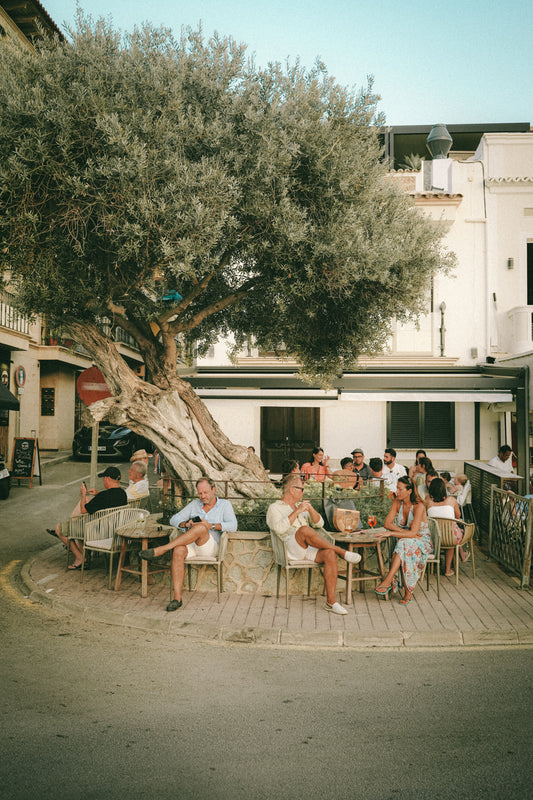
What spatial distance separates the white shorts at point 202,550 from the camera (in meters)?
7.03

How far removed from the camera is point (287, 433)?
17.0m

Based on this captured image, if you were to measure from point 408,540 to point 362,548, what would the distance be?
0.66 m

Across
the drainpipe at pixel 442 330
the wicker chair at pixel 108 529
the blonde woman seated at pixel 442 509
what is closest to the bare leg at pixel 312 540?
the blonde woman seated at pixel 442 509

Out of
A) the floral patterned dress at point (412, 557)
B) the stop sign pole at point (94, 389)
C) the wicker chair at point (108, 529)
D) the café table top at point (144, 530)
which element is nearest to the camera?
the floral patterned dress at point (412, 557)

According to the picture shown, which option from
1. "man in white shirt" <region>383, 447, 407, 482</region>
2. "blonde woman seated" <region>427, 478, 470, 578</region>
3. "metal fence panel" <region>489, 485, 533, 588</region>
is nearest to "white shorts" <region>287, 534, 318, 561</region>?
"blonde woman seated" <region>427, 478, 470, 578</region>

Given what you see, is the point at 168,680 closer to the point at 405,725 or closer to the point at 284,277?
the point at 405,725

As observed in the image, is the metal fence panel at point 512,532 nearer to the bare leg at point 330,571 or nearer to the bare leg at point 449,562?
the bare leg at point 449,562

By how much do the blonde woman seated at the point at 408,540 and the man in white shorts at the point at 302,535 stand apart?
462 mm

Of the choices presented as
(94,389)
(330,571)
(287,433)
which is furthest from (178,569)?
(287,433)

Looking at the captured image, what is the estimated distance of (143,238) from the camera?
7156 mm

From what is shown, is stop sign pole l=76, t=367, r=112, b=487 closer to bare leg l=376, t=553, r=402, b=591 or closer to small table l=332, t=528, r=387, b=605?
small table l=332, t=528, r=387, b=605

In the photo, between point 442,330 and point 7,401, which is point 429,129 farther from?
point 7,401

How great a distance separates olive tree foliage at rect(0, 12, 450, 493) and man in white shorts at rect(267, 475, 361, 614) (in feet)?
6.55

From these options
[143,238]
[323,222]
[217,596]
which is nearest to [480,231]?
[323,222]
